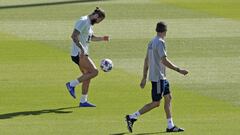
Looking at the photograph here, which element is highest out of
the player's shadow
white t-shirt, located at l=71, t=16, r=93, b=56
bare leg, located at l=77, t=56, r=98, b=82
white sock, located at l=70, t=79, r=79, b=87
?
white t-shirt, located at l=71, t=16, r=93, b=56

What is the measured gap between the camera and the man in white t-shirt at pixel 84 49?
17.8 m

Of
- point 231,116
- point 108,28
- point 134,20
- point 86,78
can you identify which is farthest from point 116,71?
point 134,20

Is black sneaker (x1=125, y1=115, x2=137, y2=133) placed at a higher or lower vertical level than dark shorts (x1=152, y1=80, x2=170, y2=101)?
lower

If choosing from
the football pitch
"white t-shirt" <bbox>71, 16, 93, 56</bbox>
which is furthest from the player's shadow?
"white t-shirt" <bbox>71, 16, 93, 56</bbox>

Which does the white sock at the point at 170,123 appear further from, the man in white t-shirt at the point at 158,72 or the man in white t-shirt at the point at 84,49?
the man in white t-shirt at the point at 84,49

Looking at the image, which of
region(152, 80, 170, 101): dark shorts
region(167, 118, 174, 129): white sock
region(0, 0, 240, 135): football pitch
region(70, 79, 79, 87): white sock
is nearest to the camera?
region(152, 80, 170, 101): dark shorts

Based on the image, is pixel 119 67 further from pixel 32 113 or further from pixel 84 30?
pixel 32 113

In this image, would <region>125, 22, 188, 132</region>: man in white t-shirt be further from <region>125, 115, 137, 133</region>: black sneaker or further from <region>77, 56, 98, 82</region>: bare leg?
<region>77, 56, 98, 82</region>: bare leg

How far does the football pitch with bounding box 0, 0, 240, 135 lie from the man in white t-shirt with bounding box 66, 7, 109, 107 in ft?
1.27

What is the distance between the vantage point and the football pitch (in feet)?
54.2

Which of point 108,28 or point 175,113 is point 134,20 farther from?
point 175,113

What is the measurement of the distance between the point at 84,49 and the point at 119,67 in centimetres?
554

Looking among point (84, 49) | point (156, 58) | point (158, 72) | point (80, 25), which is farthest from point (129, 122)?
point (80, 25)

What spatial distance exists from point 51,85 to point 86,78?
9.00ft
